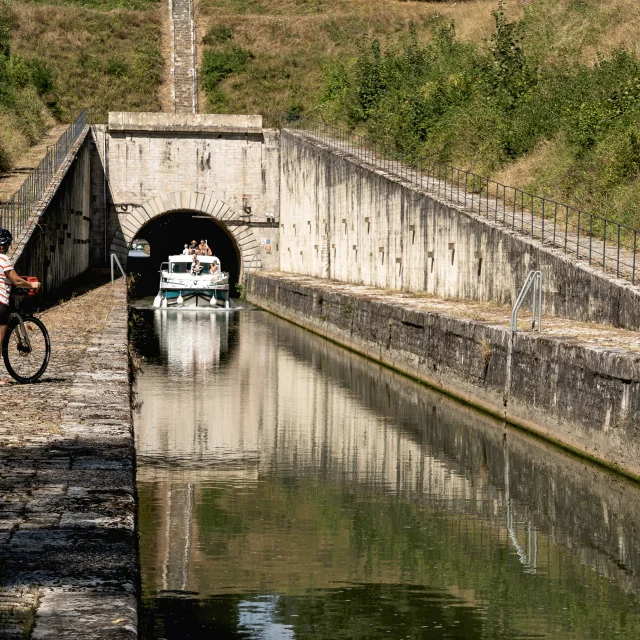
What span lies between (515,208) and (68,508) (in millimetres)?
19454

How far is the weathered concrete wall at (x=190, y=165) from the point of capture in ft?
147

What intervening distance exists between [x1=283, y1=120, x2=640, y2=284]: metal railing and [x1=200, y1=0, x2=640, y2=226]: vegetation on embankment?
588mm

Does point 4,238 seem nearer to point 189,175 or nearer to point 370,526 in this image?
point 370,526

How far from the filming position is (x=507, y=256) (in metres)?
20.6

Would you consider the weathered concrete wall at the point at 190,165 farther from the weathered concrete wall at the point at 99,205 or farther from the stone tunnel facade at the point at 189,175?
the weathered concrete wall at the point at 99,205

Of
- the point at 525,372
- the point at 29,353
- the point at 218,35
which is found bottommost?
the point at 525,372

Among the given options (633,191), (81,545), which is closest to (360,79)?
(633,191)

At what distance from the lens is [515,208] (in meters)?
25.5

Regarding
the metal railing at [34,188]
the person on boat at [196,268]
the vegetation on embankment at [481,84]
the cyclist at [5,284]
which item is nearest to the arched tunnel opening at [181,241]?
the vegetation on embankment at [481,84]

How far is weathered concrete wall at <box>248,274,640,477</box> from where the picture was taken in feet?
37.6

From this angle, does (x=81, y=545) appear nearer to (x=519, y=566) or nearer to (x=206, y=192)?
(x=519, y=566)

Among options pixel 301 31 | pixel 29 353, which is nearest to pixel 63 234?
pixel 29 353

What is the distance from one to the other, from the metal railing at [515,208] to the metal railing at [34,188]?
758cm

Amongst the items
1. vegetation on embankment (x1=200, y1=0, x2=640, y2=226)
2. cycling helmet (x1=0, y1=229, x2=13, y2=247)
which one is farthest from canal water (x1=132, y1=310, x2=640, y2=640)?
vegetation on embankment (x1=200, y1=0, x2=640, y2=226)
